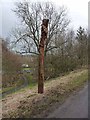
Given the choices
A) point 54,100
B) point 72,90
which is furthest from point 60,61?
point 54,100

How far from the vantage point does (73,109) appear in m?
9.23

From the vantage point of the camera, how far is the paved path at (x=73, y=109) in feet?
27.4

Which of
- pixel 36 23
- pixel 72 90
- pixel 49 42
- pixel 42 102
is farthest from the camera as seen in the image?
pixel 36 23

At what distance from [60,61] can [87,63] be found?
22.3 feet

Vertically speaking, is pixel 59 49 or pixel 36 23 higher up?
pixel 36 23

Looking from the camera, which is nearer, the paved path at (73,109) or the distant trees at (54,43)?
the paved path at (73,109)

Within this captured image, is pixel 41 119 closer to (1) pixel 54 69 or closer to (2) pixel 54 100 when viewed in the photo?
(2) pixel 54 100

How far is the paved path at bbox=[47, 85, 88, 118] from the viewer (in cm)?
835

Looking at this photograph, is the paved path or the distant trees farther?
the distant trees

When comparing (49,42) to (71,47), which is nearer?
(71,47)

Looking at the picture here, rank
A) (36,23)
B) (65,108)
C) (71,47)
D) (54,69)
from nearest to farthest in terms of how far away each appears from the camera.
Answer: (65,108), (54,69), (71,47), (36,23)

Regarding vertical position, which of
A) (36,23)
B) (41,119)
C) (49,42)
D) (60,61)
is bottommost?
(41,119)

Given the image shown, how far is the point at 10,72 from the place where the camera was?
40719mm

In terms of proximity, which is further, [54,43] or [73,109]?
[54,43]
